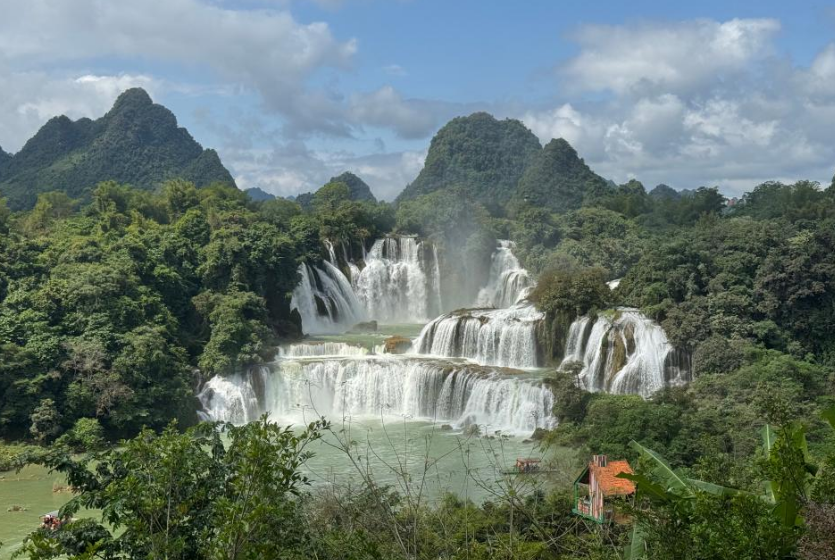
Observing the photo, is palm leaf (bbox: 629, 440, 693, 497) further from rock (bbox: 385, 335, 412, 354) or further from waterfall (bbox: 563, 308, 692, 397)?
rock (bbox: 385, 335, 412, 354)

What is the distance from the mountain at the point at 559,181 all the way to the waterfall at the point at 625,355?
1101 inches

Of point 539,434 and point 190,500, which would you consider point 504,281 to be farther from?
point 190,500

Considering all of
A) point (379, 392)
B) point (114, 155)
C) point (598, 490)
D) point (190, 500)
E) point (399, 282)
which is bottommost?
point (379, 392)

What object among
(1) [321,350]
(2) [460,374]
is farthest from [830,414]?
(1) [321,350]

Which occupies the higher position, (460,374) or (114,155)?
(114,155)

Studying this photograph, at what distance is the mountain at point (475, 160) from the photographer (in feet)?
198

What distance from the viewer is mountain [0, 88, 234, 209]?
169 feet

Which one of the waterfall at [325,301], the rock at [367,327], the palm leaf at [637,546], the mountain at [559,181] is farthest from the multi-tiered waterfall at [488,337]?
the mountain at [559,181]

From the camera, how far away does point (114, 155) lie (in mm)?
54125

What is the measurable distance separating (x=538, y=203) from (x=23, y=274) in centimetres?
3360

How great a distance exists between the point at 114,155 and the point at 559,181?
31635mm

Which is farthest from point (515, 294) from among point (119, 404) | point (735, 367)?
point (119, 404)

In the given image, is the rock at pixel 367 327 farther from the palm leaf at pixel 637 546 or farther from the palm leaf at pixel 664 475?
the palm leaf at pixel 637 546

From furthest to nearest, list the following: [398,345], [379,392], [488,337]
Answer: [398,345] → [488,337] → [379,392]
